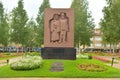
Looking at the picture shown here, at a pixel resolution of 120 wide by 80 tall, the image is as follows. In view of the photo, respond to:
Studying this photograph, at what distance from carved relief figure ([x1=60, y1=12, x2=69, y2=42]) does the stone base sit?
1.20 meters

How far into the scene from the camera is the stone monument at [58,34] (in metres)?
34.7

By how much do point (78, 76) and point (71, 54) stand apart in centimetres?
1139

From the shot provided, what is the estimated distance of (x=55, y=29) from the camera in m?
35.0

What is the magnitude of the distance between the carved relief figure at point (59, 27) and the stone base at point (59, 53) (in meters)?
1.07

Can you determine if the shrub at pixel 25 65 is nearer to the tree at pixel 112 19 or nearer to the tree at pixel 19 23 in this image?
the tree at pixel 112 19

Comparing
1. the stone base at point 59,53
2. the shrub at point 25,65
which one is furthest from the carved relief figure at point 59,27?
the shrub at point 25,65

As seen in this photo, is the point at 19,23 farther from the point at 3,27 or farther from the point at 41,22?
the point at 41,22

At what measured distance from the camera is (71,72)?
79.9 feet

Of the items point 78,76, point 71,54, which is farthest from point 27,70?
point 71,54

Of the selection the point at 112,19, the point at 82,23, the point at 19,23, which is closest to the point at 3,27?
the point at 19,23

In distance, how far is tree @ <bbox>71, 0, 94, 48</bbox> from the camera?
74312 mm

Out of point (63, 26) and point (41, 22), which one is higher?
point (41, 22)

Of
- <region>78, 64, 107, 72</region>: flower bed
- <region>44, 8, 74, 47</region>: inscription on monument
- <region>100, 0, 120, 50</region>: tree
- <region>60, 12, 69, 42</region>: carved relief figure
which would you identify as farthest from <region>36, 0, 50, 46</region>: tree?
<region>78, 64, 107, 72</region>: flower bed

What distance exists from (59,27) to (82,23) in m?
40.3
